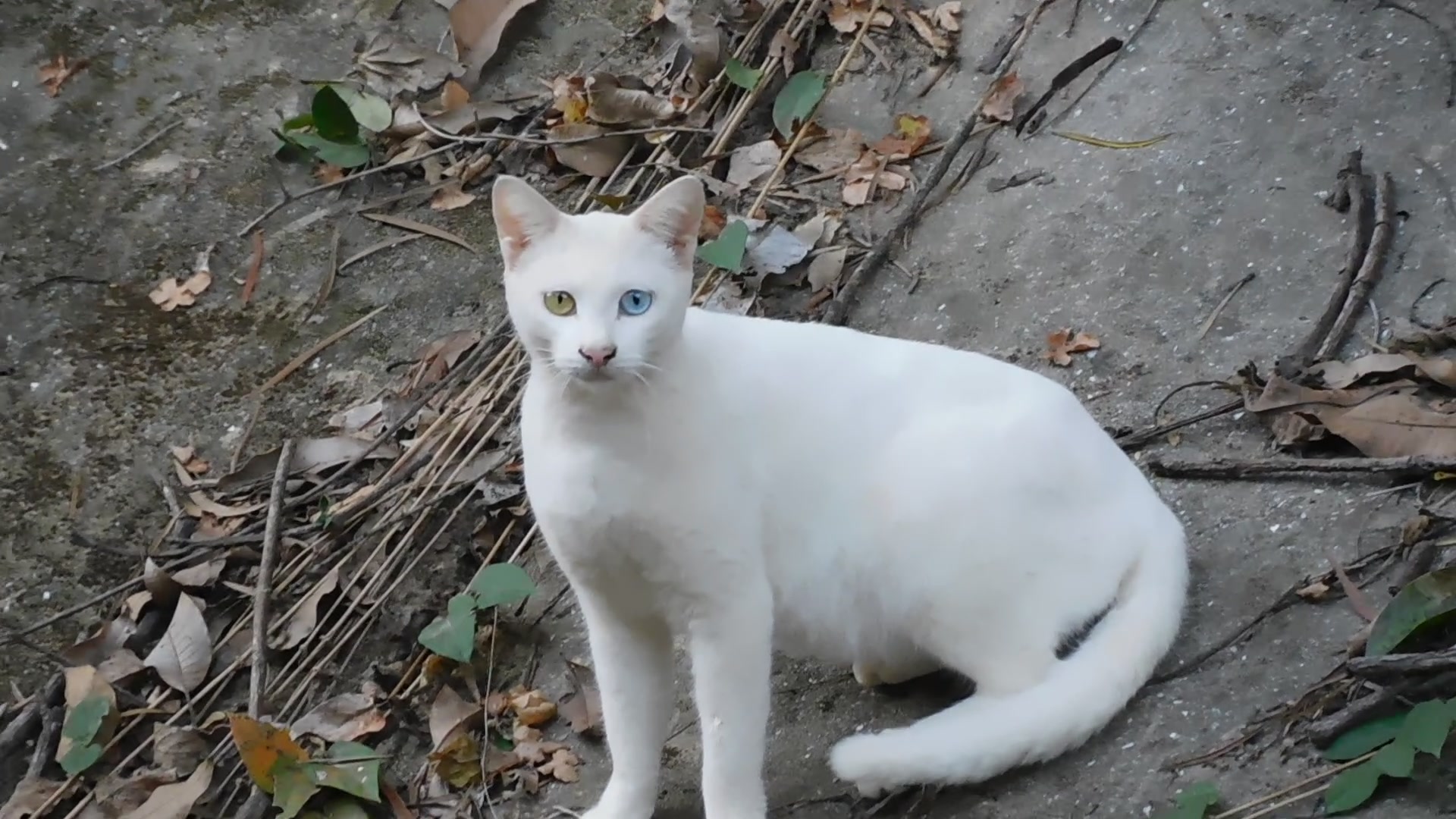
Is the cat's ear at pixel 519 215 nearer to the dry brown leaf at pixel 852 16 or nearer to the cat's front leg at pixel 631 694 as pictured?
the cat's front leg at pixel 631 694

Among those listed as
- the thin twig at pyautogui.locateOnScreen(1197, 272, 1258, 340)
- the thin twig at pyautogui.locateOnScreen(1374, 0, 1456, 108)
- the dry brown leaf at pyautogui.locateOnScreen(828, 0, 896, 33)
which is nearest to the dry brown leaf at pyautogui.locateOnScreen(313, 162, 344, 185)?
the dry brown leaf at pyautogui.locateOnScreen(828, 0, 896, 33)

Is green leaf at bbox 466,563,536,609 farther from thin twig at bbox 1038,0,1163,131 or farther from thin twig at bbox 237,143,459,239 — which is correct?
thin twig at bbox 1038,0,1163,131

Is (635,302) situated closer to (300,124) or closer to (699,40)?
(699,40)

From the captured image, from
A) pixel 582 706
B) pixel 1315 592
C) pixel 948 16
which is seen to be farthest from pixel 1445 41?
pixel 582 706

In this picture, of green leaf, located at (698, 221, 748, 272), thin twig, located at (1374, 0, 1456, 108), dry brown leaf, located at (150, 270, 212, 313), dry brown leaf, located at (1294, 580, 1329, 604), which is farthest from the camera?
dry brown leaf, located at (150, 270, 212, 313)

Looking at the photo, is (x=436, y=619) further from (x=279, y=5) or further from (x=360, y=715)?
(x=279, y=5)

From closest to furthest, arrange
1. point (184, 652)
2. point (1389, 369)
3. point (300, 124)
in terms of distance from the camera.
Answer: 1. point (1389, 369)
2. point (184, 652)
3. point (300, 124)

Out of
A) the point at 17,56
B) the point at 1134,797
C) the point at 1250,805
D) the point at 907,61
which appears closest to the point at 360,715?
the point at 1134,797

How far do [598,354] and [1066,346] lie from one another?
1.31 m

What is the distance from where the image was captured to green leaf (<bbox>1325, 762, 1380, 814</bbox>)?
1526 mm

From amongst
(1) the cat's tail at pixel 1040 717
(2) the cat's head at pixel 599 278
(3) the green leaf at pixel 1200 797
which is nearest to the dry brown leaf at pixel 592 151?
(2) the cat's head at pixel 599 278

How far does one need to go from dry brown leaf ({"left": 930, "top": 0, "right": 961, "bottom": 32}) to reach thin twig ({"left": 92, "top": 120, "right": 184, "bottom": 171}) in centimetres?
209

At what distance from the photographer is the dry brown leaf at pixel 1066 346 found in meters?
2.59

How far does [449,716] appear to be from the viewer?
2332mm
